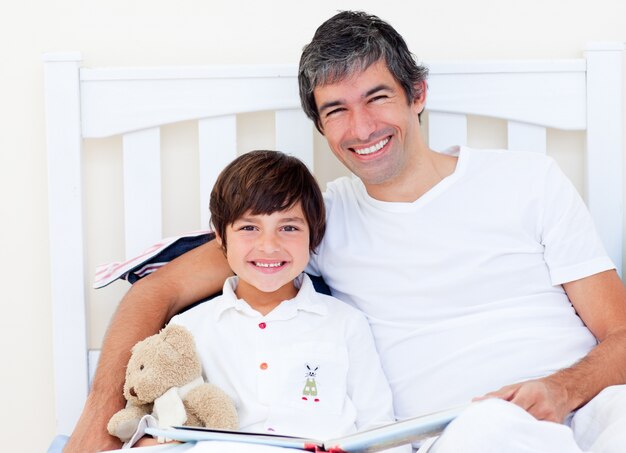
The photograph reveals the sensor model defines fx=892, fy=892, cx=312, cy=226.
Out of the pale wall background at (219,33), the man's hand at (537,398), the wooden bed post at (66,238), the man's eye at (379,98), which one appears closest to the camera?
the man's hand at (537,398)

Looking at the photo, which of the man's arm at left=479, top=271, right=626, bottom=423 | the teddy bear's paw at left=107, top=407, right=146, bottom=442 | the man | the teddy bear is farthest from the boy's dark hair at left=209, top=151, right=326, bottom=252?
the man's arm at left=479, top=271, right=626, bottom=423

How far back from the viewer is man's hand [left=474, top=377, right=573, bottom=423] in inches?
50.6

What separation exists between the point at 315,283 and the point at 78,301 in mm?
527

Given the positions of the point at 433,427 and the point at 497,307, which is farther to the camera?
the point at 497,307

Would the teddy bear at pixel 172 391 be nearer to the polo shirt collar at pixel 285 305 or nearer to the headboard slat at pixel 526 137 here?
the polo shirt collar at pixel 285 305

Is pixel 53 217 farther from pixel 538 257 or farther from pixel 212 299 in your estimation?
pixel 538 257

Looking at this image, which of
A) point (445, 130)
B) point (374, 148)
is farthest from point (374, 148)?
point (445, 130)

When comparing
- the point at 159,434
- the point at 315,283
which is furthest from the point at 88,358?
the point at 159,434

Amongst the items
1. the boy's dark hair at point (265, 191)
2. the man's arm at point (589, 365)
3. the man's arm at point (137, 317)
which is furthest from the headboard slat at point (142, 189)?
the man's arm at point (589, 365)

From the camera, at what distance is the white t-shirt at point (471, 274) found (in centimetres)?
156

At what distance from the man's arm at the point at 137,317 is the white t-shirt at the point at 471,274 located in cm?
23

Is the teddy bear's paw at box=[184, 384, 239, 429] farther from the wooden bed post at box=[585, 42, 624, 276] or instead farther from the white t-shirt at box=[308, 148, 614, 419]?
the wooden bed post at box=[585, 42, 624, 276]

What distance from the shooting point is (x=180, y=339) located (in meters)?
1.45

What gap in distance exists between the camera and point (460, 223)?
5.38 feet
